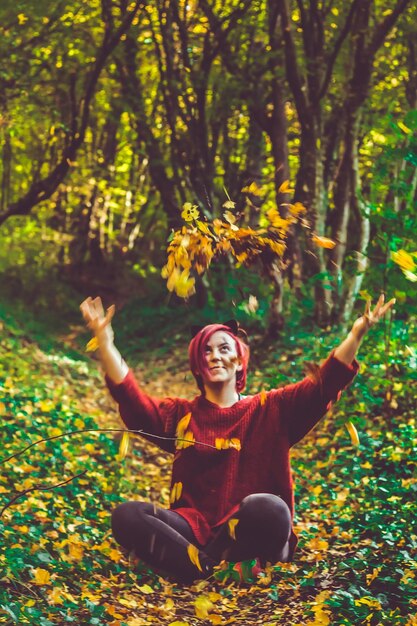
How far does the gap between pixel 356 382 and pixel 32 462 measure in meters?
3.30

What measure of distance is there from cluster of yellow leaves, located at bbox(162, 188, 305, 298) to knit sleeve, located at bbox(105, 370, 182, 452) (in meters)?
0.59

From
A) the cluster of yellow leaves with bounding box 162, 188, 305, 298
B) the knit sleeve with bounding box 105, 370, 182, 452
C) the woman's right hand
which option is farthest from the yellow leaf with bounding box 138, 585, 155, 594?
the cluster of yellow leaves with bounding box 162, 188, 305, 298

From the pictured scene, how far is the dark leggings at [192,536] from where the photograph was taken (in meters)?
3.95

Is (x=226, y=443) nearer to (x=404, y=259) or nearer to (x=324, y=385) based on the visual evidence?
(x=324, y=385)

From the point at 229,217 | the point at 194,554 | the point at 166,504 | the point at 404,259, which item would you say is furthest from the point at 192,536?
the point at 166,504

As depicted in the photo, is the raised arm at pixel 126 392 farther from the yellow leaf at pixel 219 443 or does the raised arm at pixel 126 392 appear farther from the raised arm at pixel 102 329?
the yellow leaf at pixel 219 443

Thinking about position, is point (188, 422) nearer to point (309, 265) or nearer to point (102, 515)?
point (102, 515)

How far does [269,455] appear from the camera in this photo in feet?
13.8

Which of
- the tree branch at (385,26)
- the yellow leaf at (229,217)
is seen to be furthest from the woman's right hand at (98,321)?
the tree branch at (385,26)

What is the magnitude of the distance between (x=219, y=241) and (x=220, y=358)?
65 cm

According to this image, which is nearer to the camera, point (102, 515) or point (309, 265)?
point (102, 515)

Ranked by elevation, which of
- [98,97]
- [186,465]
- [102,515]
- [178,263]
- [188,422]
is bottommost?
[102,515]

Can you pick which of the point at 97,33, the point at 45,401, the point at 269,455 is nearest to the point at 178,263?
the point at 269,455

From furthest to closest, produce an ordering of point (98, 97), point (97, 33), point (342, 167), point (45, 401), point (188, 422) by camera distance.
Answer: point (98, 97) → point (97, 33) → point (342, 167) → point (45, 401) → point (188, 422)
